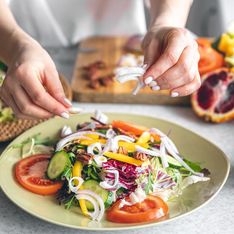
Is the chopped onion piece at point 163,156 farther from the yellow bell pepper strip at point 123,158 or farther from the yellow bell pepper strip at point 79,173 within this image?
the yellow bell pepper strip at point 79,173

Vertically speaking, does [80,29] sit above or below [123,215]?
below

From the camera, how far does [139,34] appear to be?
2381 millimetres

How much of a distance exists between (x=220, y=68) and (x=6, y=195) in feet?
3.06

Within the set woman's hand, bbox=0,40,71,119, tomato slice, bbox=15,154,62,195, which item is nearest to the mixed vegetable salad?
tomato slice, bbox=15,154,62,195

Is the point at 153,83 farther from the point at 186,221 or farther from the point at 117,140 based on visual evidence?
the point at 186,221

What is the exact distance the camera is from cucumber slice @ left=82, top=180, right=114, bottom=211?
52.0 inches

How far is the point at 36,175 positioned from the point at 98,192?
183mm

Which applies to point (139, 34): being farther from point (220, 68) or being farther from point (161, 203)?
point (161, 203)

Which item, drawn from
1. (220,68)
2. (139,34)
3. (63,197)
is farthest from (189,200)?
(139,34)

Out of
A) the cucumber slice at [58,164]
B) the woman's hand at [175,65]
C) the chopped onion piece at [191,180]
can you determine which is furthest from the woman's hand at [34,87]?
the chopped onion piece at [191,180]

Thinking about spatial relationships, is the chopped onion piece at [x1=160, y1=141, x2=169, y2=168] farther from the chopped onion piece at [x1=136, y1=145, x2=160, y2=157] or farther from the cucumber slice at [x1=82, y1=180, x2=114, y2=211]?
the cucumber slice at [x1=82, y1=180, x2=114, y2=211]

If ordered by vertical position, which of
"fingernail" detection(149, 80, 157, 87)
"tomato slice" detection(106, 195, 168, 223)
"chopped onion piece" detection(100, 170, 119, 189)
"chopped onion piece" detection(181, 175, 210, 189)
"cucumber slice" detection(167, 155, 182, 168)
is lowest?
"chopped onion piece" detection(181, 175, 210, 189)

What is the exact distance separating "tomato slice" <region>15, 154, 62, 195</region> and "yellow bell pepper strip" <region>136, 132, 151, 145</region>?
0.23 m

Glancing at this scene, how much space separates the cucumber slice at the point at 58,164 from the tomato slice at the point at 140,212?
161mm
